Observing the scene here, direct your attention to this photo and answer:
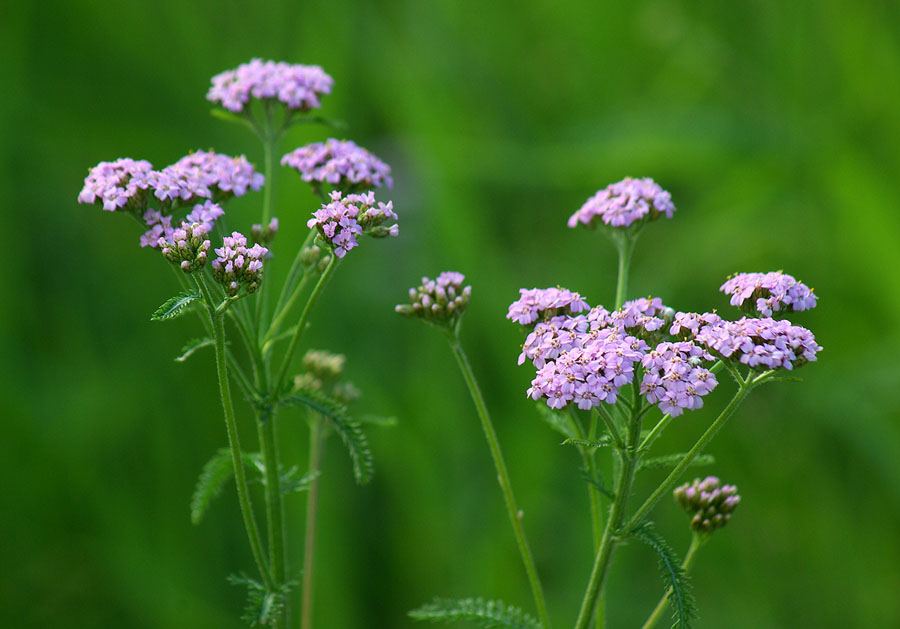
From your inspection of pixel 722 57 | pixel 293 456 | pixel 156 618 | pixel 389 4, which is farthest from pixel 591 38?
pixel 156 618

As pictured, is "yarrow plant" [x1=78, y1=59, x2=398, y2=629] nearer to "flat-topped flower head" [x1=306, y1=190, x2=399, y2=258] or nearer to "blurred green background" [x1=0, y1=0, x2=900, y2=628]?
"flat-topped flower head" [x1=306, y1=190, x2=399, y2=258]

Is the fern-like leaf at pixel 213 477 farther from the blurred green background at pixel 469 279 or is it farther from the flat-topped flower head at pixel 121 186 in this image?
the blurred green background at pixel 469 279

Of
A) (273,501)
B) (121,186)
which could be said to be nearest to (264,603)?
(273,501)

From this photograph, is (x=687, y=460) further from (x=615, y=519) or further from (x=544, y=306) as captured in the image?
(x=544, y=306)

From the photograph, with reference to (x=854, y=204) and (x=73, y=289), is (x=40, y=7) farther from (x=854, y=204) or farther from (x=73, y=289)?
(x=854, y=204)

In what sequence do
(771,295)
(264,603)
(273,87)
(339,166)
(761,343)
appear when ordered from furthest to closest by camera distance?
(273,87)
(339,166)
(771,295)
(264,603)
(761,343)

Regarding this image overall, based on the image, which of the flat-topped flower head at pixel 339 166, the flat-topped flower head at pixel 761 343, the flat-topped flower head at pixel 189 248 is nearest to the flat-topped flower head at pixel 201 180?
the flat-topped flower head at pixel 339 166
